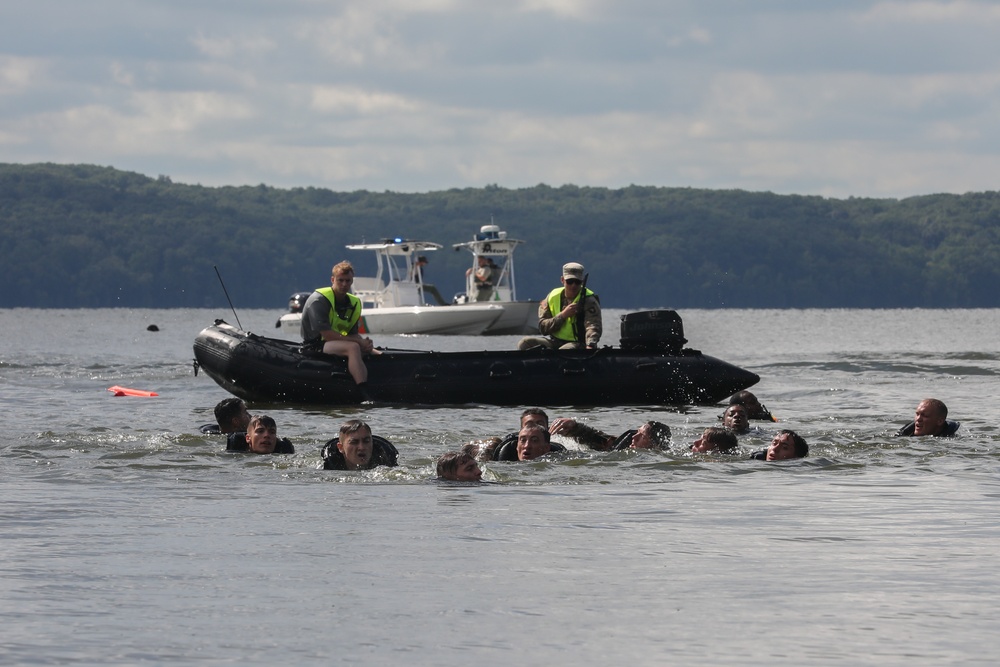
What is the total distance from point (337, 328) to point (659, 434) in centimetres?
622

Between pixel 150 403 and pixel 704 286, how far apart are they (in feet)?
451

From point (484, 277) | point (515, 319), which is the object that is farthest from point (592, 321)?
point (484, 277)

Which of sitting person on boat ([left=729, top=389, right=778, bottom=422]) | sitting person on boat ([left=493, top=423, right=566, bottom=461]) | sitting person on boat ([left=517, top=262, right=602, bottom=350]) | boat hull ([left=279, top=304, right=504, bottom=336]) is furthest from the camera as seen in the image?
boat hull ([left=279, top=304, right=504, bottom=336])

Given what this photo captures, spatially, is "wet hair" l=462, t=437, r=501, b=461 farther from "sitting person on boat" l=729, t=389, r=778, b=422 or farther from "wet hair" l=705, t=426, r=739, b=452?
"sitting person on boat" l=729, t=389, r=778, b=422

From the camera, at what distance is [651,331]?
63.9 ft

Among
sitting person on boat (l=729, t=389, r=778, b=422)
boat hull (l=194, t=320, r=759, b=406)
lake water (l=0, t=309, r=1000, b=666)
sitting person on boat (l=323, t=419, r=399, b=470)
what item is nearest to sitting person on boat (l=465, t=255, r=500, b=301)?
boat hull (l=194, t=320, r=759, b=406)

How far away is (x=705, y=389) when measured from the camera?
19734 millimetres

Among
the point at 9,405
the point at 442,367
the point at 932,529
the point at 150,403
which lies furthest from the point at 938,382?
the point at 932,529

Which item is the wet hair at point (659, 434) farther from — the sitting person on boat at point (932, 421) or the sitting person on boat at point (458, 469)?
the sitting person on boat at point (932, 421)

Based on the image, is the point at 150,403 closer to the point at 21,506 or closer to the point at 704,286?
the point at 21,506

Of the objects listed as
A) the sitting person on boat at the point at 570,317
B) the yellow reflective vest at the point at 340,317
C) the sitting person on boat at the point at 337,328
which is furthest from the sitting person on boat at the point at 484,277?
the yellow reflective vest at the point at 340,317

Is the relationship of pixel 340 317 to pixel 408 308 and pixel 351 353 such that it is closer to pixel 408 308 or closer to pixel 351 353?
pixel 351 353

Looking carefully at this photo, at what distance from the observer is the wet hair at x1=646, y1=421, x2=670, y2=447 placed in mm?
13391

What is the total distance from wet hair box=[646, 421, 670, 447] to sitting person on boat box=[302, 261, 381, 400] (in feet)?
18.0
